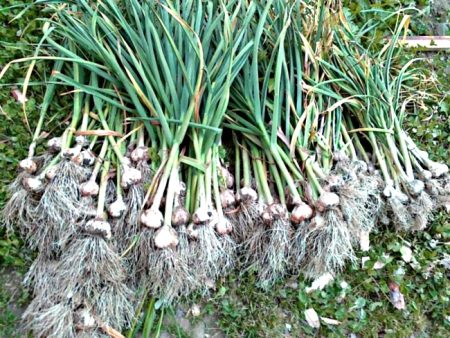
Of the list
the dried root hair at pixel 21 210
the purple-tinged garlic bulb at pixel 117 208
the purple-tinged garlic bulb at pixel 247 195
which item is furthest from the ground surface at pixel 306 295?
the purple-tinged garlic bulb at pixel 117 208

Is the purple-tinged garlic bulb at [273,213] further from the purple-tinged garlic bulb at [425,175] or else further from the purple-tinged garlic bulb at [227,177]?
the purple-tinged garlic bulb at [425,175]

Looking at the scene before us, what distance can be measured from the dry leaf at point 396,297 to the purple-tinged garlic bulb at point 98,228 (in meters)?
1.18

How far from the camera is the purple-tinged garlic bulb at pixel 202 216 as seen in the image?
1.74 metres

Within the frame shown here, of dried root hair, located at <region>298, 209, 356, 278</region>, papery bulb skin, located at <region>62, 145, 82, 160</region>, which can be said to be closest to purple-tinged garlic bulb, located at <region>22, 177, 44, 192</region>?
papery bulb skin, located at <region>62, 145, 82, 160</region>

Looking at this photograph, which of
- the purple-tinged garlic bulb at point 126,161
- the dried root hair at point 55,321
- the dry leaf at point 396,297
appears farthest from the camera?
the dry leaf at point 396,297

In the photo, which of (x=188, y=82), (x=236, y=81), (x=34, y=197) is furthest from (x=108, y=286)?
(x=236, y=81)

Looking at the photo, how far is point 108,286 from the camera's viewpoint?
1.68m

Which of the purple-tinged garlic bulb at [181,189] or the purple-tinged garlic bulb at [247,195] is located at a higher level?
the purple-tinged garlic bulb at [181,189]

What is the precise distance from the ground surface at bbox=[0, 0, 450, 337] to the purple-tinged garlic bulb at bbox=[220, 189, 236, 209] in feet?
1.01

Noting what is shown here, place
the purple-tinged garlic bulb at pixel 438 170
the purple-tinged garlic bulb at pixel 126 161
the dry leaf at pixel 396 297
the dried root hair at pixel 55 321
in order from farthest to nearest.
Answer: the purple-tinged garlic bulb at pixel 438 170 < the dry leaf at pixel 396 297 < the purple-tinged garlic bulb at pixel 126 161 < the dried root hair at pixel 55 321

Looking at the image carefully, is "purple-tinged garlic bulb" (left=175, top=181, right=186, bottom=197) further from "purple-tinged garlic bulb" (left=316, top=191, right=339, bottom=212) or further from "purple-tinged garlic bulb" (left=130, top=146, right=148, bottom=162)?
"purple-tinged garlic bulb" (left=316, top=191, right=339, bottom=212)

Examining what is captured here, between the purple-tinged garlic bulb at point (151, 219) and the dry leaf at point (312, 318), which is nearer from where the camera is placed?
the purple-tinged garlic bulb at point (151, 219)

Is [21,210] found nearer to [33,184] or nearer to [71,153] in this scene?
[33,184]

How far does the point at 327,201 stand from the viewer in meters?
1.77
